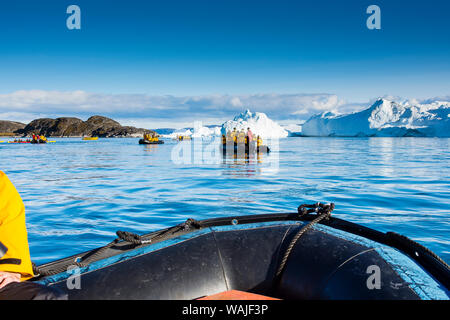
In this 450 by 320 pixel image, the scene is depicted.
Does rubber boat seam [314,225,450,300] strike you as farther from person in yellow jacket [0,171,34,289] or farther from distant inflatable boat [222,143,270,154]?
distant inflatable boat [222,143,270,154]

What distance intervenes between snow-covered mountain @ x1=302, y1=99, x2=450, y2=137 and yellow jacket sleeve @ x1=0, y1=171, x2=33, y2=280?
71010 millimetres

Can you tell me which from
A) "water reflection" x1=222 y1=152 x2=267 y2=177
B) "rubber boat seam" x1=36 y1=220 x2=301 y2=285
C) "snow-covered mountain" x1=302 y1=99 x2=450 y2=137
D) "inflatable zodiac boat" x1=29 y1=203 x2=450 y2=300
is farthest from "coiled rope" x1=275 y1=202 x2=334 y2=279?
"snow-covered mountain" x1=302 y1=99 x2=450 y2=137

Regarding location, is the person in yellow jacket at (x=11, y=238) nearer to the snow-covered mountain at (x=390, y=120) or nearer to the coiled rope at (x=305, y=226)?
the coiled rope at (x=305, y=226)

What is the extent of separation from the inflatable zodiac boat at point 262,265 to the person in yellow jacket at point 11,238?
31 centimetres

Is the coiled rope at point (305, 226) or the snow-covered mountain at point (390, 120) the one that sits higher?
the snow-covered mountain at point (390, 120)

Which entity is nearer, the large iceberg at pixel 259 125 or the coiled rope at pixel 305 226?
the coiled rope at pixel 305 226

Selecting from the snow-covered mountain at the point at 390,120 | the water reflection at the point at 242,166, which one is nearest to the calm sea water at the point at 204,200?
the water reflection at the point at 242,166

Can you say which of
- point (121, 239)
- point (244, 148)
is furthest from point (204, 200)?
point (244, 148)

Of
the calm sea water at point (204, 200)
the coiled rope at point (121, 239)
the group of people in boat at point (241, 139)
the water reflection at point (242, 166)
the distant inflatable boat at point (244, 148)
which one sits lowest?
the calm sea water at point (204, 200)

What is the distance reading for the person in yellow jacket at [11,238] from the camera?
62.7 inches

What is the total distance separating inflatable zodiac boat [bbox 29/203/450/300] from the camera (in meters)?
1.96
